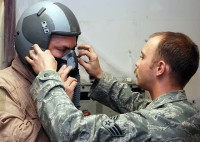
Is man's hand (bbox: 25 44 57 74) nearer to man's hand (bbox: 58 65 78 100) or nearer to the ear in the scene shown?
man's hand (bbox: 58 65 78 100)

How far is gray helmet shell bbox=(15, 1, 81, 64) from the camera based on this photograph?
127 centimetres

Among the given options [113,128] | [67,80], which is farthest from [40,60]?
[113,128]

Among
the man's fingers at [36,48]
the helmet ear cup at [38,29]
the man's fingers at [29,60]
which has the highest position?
the helmet ear cup at [38,29]

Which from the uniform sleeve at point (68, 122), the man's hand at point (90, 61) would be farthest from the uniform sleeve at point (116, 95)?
the uniform sleeve at point (68, 122)

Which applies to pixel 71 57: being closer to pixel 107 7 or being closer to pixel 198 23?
pixel 107 7

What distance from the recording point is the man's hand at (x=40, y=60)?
4.06 ft

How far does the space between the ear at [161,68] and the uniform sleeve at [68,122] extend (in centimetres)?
26

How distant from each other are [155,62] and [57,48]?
0.47 metres

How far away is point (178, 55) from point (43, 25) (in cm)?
63

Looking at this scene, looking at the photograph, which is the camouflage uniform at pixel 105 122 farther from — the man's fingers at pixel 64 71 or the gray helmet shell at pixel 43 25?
the gray helmet shell at pixel 43 25

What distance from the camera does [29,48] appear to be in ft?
4.26

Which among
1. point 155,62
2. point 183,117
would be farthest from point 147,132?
point 155,62

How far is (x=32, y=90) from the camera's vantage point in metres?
1.23

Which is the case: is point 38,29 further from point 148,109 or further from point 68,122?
point 148,109
